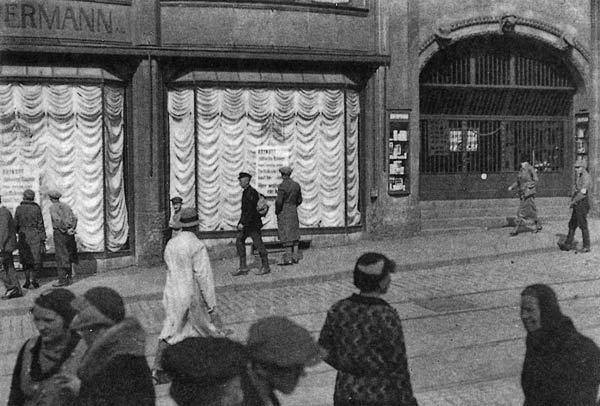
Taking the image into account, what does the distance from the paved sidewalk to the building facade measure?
0.73 meters

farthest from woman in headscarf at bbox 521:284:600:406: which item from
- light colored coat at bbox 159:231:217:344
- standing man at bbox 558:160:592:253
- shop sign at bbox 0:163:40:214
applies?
shop sign at bbox 0:163:40:214

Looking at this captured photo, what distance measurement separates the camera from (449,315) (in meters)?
9.29

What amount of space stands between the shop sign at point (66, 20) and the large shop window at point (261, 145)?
1.68 meters

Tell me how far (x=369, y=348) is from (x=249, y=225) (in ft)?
29.1

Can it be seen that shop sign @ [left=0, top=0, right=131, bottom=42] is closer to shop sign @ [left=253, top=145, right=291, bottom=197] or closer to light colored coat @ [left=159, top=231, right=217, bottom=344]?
shop sign @ [left=253, top=145, right=291, bottom=197]

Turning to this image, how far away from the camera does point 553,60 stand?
18781 mm

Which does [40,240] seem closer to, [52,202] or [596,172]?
[52,202]

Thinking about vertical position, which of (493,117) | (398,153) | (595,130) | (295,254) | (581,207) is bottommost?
(295,254)

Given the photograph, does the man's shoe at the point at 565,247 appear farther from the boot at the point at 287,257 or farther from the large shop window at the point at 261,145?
the boot at the point at 287,257

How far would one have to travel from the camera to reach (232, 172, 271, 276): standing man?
12.5 m


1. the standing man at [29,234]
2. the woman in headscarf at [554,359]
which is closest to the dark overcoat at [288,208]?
the standing man at [29,234]

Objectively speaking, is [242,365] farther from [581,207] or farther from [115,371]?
[581,207]

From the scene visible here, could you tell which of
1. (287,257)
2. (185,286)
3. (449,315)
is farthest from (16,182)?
(449,315)

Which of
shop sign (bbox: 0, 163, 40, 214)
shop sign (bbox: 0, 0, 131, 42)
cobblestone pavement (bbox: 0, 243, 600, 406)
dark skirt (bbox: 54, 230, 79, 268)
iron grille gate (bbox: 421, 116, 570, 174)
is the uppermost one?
shop sign (bbox: 0, 0, 131, 42)
